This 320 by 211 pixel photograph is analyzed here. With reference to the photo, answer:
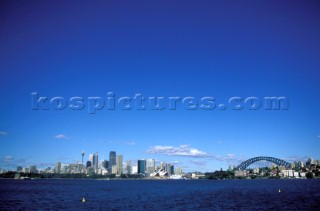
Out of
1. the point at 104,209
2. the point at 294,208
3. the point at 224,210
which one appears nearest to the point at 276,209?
the point at 294,208

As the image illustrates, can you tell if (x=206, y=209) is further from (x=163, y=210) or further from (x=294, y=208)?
(x=294, y=208)

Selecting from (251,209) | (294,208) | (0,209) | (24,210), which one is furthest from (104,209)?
(294,208)

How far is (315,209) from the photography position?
1870 inches

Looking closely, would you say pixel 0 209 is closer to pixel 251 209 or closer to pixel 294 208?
pixel 251 209

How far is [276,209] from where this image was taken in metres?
49.2

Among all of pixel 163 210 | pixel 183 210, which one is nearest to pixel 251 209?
pixel 183 210

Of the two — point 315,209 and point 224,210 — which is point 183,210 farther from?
point 315,209

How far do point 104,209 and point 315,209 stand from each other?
34.8 metres

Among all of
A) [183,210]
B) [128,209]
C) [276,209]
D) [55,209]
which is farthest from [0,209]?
[276,209]

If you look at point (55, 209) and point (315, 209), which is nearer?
point (315, 209)

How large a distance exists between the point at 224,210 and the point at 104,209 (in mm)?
20251

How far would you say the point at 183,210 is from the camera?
159 feet

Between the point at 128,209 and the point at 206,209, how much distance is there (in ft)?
43.8

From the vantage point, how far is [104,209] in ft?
164
